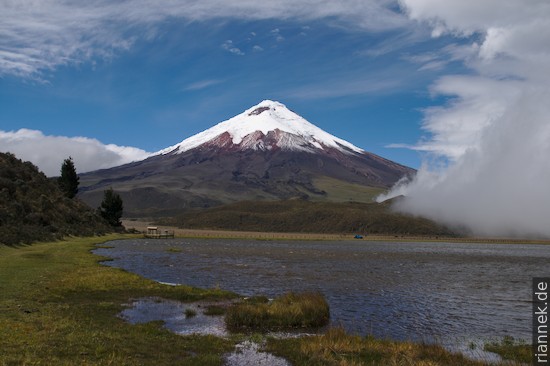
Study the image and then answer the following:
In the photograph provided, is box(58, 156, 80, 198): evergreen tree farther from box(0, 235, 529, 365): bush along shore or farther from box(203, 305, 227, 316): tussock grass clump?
box(203, 305, 227, 316): tussock grass clump

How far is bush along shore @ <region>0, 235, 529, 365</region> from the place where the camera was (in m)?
16.1

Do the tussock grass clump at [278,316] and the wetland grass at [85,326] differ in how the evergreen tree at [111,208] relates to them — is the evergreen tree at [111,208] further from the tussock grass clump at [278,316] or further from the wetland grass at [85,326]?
the tussock grass clump at [278,316]

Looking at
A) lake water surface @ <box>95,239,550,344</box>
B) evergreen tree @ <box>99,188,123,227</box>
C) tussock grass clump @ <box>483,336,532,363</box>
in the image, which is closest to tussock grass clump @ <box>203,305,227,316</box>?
lake water surface @ <box>95,239,550,344</box>

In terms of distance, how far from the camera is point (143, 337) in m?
19.5

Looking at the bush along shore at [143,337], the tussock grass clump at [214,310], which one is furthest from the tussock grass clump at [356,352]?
the tussock grass clump at [214,310]

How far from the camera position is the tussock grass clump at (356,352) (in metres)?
17.3

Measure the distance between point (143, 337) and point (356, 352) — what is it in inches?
356

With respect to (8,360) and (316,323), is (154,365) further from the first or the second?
(316,323)

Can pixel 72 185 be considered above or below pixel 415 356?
above

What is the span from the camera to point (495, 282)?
49.5 metres

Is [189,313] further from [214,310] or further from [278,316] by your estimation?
[278,316]

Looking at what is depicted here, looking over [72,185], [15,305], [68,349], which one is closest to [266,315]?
[68,349]

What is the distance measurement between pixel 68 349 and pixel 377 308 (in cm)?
2167

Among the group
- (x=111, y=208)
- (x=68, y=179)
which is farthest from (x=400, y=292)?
(x=111, y=208)
